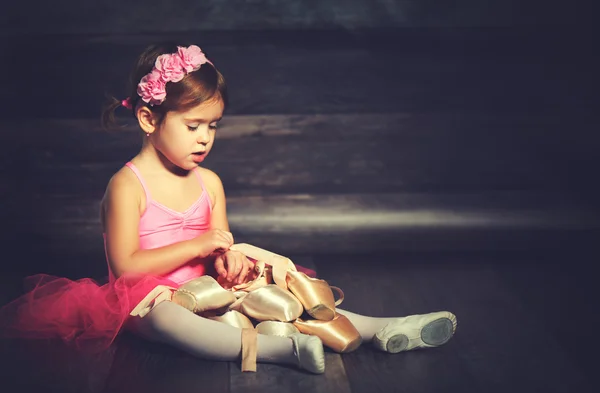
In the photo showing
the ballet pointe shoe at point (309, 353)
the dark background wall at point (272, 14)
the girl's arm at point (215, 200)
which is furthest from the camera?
the dark background wall at point (272, 14)

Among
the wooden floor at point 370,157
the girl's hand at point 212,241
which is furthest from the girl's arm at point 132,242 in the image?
the wooden floor at point 370,157

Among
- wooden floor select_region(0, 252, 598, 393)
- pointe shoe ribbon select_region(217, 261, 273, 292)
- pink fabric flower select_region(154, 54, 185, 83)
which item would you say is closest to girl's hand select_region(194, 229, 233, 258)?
pointe shoe ribbon select_region(217, 261, 273, 292)

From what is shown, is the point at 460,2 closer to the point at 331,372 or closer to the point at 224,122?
the point at 224,122

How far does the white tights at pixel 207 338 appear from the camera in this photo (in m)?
1.72

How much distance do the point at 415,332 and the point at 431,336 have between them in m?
0.04

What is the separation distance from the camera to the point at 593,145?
8.61 ft

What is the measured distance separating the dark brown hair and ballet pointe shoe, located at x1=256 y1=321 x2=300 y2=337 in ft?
1.63

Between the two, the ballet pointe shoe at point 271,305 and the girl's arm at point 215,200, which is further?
the girl's arm at point 215,200

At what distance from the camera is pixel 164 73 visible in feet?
5.84

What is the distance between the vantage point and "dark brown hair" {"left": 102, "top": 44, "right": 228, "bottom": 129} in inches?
70.6

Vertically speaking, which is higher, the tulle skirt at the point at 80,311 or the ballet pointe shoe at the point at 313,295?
the ballet pointe shoe at the point at 313,295

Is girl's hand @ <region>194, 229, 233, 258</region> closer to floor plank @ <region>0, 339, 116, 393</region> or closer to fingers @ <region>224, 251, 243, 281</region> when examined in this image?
fingers @ <region>224, 251, 243, 281</region>

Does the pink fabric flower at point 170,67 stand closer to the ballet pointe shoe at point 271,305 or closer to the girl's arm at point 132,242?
the girl's arm at point 132,242

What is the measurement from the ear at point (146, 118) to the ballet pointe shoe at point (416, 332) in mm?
676
